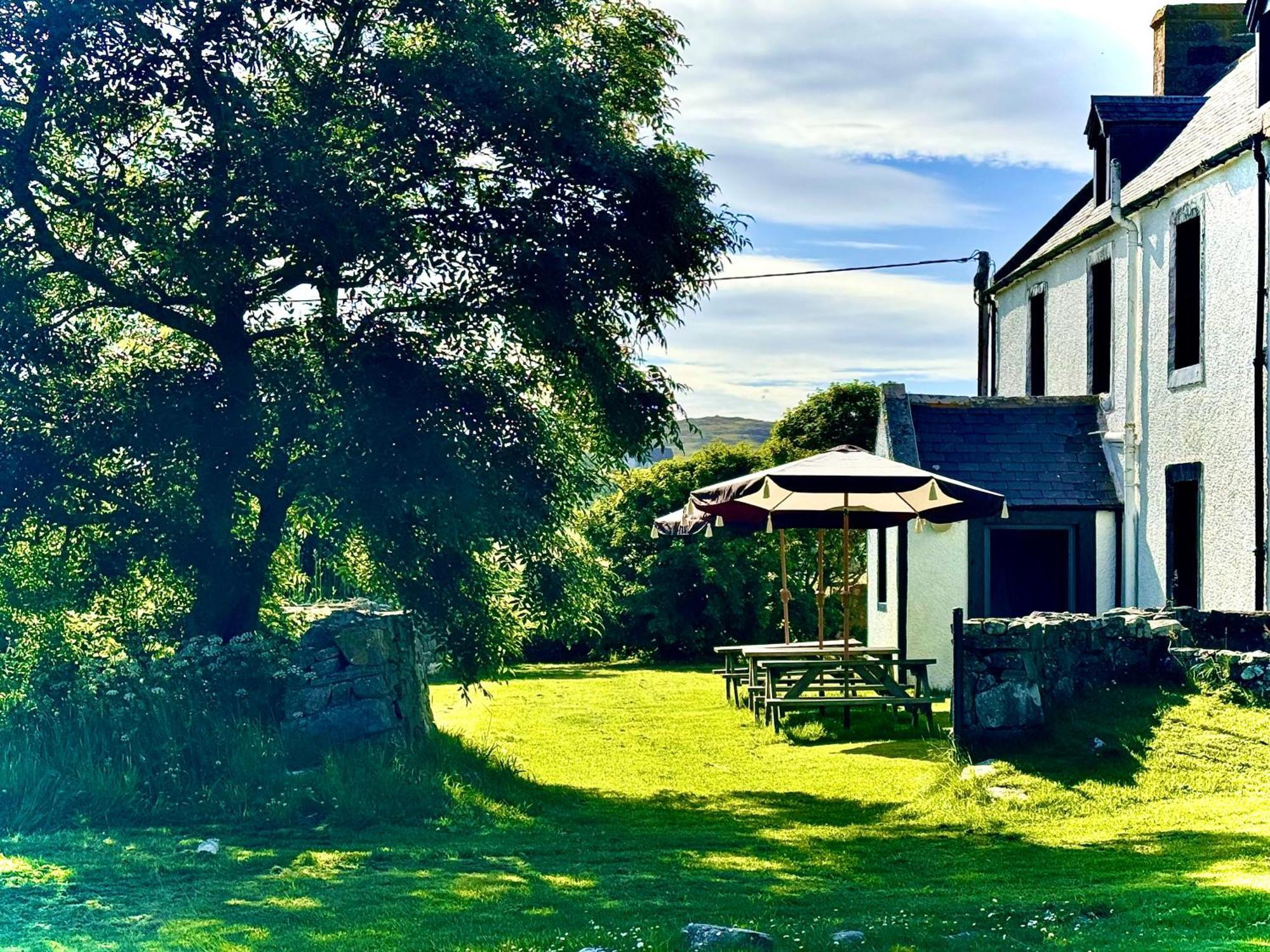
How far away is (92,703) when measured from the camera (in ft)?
39.2

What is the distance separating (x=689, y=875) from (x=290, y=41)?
875 centimetres

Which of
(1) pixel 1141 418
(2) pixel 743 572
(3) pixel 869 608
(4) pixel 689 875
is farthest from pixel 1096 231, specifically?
(4) pixel 689 875

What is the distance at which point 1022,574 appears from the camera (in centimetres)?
2419

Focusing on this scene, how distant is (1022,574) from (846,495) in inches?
395

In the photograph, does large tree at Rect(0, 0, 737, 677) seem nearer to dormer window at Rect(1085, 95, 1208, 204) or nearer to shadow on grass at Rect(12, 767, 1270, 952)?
shadow on grass at Rect(12, 767, 1270, 952)

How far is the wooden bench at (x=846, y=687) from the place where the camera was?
15.1 m

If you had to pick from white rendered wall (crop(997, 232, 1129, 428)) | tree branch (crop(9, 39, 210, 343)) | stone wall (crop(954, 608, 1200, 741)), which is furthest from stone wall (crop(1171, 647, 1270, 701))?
tree branch (crop(9, 39, 210, 343))

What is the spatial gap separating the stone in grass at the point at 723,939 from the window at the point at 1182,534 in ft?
41.6

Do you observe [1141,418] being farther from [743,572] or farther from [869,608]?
[743,572]

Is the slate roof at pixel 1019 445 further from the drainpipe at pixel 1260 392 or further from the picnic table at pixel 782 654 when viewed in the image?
the drainpipe at pixel 1260 392

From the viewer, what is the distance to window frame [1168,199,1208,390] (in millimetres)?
17219

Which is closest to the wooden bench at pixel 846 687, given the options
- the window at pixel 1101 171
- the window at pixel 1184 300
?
the window at pixel 1184 300

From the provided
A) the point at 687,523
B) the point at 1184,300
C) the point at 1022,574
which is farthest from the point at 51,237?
the point at 1022,574

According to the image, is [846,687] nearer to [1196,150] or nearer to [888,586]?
[888,586]
